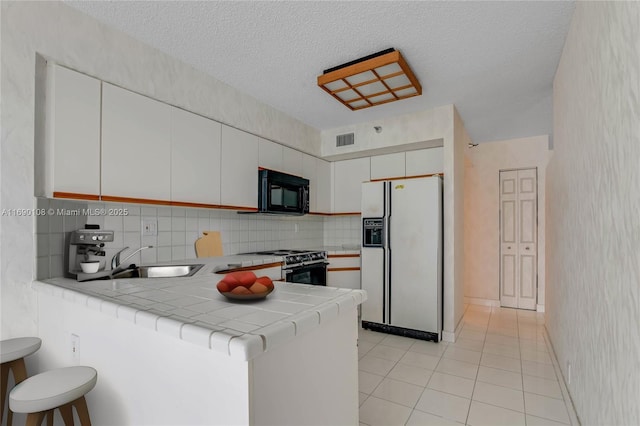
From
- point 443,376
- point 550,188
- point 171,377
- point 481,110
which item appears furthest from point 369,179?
point 171,377

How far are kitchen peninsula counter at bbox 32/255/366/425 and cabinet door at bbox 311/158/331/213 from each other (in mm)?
2732

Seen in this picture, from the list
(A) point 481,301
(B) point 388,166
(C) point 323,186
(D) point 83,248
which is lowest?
(A) point 481,301

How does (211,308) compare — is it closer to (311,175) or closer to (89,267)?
(89,267)

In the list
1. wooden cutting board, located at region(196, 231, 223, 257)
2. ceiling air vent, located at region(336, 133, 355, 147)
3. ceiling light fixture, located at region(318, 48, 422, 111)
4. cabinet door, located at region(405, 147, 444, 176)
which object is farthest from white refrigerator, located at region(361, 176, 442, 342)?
wooden cutting board, located at region(196, 231, 223, 257)

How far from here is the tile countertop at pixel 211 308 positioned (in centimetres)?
91

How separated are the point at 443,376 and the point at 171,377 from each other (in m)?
2.24

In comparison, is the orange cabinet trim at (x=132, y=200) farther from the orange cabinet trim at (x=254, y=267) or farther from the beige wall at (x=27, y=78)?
the orange cabinet trim at (x=254, y=267)

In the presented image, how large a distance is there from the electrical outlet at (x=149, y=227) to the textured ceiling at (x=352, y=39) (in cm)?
131

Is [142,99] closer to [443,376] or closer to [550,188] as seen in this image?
[443,376]

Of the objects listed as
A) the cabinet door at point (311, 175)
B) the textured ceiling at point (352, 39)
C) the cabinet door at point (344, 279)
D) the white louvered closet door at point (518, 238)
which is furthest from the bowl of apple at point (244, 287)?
the white louvered closet door at point (518, 238)

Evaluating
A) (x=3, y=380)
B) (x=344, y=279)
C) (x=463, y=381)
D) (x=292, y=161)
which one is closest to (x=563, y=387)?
(x=463, y=381)

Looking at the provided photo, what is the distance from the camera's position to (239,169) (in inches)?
121

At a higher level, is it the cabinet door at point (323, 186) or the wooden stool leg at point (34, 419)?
the cabinet door at point (323, 186)

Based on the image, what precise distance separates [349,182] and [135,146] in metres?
2.74
